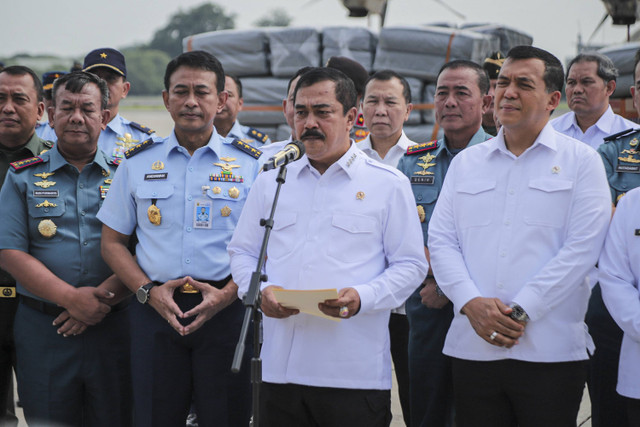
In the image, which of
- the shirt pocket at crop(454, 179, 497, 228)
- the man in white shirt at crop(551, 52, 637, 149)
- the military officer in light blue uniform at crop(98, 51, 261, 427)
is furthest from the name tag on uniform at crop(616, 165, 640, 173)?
the military officer in light blue uniform at crop(98, 51, 261, 427)

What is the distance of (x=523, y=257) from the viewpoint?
2861 mm

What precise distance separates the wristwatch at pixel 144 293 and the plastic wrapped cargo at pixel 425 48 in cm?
648

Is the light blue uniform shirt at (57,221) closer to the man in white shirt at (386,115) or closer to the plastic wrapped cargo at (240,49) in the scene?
the man in white shirt at (386,115)

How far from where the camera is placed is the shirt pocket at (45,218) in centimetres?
356

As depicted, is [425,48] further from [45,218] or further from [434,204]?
[45,218]

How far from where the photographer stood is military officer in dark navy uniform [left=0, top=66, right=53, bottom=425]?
3867 millimetres

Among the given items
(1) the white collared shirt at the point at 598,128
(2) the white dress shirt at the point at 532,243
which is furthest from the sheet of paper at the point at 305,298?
(1) the white collared shirt at the point at 598,128

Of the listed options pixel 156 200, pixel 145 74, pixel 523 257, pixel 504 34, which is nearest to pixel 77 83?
pixel 156 200

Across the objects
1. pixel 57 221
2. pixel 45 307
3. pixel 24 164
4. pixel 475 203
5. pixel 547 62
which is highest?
pixel 547 62

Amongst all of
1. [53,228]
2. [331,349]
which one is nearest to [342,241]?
[331,349]

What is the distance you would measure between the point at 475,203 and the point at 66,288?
1.88 metres

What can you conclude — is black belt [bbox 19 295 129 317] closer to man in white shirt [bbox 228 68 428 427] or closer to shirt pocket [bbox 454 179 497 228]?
man in white shirt [bbox 228 68 428 427]

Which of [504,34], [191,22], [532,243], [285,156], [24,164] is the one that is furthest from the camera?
[191,22]

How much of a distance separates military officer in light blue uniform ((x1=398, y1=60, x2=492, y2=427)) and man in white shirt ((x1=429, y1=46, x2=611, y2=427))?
0.61m
